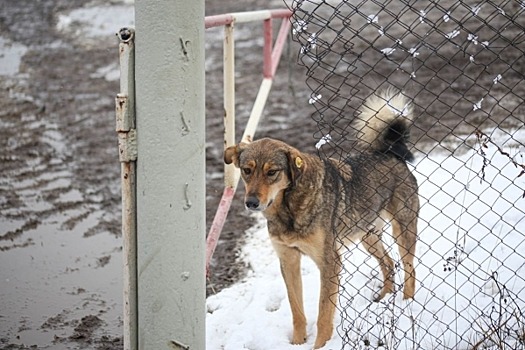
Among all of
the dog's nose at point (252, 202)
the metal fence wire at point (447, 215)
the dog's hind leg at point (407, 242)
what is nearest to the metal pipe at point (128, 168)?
the metal fence wire at point (447, 215)

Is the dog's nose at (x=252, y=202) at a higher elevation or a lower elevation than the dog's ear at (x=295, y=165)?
lower

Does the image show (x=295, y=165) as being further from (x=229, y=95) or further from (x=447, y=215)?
(x=447, y=215)

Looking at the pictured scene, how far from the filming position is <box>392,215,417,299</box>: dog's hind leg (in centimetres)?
512

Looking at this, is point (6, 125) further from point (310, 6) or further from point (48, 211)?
point (310, 6)

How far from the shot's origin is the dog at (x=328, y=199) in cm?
452

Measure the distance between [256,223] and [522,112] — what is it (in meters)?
2.92

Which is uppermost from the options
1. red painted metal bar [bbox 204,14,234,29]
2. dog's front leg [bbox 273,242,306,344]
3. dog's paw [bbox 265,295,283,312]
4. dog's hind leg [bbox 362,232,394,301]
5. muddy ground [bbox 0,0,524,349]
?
red painted metal bar [bbox 204,14,234,29]

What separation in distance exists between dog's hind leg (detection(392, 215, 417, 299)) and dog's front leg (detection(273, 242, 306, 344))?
72cm

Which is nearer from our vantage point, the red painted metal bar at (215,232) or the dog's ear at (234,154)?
the dog's ear at (234,154)

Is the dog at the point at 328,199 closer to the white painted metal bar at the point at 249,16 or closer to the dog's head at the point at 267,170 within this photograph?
the dog's head at the point at 267,170

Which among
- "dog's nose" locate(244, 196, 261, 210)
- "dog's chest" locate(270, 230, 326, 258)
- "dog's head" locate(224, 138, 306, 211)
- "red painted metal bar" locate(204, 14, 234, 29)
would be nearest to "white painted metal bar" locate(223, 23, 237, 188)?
"red painted metal bar" locate(204, 14, 234, 29)

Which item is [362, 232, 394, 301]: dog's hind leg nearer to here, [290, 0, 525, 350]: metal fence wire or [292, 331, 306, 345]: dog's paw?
[290, 0, 525, 350]: metal fence wire

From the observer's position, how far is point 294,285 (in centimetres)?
479

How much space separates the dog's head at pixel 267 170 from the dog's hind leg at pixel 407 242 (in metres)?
0.95
